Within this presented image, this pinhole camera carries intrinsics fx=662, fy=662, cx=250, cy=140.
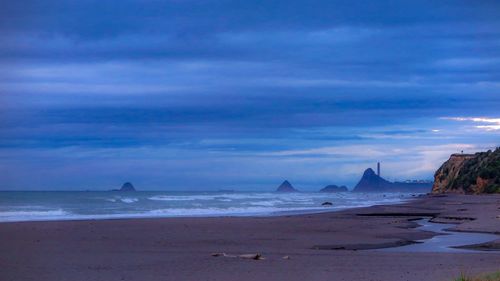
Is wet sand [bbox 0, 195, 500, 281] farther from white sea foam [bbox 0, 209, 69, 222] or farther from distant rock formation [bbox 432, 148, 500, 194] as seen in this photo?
distant rock formation [bbox 432, 148, 500, 194]

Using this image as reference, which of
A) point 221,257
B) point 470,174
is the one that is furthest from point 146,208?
point 470,174

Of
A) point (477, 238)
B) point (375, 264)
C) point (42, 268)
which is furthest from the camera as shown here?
point (477, 238)

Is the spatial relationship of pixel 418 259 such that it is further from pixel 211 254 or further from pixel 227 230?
pixel 227 230

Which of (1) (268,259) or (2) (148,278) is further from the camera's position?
(1) (268,259)

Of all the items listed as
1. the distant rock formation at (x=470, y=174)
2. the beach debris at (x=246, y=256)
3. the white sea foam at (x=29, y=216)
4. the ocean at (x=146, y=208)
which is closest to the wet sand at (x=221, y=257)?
the beach debris at (x=246, y=256)

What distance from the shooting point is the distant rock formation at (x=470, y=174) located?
9212cm

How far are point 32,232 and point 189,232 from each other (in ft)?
18.4

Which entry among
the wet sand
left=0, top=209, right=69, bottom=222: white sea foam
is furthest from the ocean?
the wet sand

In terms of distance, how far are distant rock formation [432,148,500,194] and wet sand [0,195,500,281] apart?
6956 centimetres

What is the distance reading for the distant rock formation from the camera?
92.1 metres

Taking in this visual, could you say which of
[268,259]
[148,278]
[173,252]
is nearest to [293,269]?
[268,259]

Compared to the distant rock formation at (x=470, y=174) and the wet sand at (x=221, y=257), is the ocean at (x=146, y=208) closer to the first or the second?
the wet sand at (x=221, y=257)

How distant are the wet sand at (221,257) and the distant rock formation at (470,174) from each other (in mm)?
69560

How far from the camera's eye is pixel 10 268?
46.8ft
